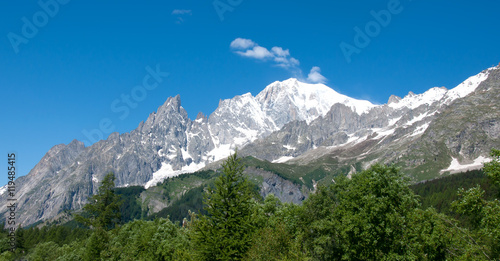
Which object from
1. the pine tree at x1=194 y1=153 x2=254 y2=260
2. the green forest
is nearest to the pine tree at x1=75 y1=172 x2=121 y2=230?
the green forest

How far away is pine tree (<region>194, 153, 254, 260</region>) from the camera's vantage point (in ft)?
132

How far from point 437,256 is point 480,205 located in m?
20.4

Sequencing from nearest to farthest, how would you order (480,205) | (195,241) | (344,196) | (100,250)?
1. (480,205)
2. (195,241)
3. (344,196)
4. (100,250)

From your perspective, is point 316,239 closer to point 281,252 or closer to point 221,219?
point 281,252

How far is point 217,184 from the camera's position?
43.7 meters

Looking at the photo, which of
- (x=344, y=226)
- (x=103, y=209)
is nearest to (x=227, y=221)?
(x=344, y=226)

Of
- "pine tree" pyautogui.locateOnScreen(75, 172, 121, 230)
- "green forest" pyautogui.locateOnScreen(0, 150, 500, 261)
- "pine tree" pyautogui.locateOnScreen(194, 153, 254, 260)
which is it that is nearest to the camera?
"green forest" pyautogui.locateOnScreen(0, 150, 500, 261)

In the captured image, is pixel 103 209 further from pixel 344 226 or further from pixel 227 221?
pixel 344 226

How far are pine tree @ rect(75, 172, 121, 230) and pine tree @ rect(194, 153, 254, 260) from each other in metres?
40.1

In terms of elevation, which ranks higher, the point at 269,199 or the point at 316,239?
the point at 269,199

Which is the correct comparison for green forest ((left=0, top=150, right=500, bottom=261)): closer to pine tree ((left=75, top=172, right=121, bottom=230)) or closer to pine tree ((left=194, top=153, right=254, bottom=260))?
pine tree ((left=194, top=153, right=254, bottom=260))

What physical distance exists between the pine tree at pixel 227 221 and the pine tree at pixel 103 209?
40.1 meters

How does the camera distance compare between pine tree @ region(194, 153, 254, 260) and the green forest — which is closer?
the green forest

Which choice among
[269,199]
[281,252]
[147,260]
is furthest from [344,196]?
[147,260]
